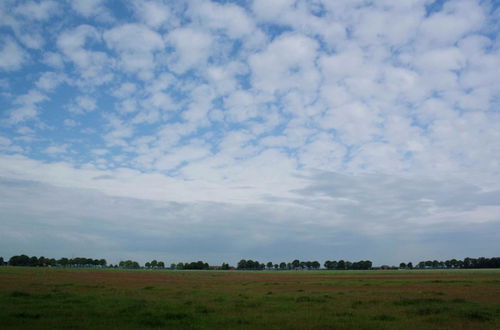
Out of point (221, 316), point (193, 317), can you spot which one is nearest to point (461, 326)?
point (221, 316)

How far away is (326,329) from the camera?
51.1ft

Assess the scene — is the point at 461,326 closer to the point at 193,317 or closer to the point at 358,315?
the point at 358,315

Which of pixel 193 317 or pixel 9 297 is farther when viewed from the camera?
pixel 9 297

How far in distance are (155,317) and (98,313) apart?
333cm

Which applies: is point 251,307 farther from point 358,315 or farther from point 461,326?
point 461,326

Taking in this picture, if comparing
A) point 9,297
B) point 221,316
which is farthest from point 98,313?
point 9,297

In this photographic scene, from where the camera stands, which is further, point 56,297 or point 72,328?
point 56,297

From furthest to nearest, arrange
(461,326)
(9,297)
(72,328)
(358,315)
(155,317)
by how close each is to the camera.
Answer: (9,297) → (358,315) → (155,317) → (461,326) → (72,328)

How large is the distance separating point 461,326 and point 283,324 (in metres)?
7.54

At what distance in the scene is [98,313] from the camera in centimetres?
1933

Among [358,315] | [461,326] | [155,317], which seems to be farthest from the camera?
[358,315]

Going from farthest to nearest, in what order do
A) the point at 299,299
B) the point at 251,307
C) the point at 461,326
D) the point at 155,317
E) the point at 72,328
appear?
the point at 299,299 → the point at 251,307 → the point at 155,317 → the point at 461,326 → the point at 72,328

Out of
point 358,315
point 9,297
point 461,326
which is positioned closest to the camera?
point 461,326

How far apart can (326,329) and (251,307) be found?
8419 mm
